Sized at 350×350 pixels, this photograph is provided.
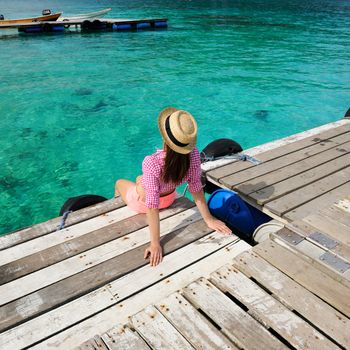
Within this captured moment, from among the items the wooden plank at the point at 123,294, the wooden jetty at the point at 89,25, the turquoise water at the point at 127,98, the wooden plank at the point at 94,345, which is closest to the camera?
the wooden plank at the point at 94,345

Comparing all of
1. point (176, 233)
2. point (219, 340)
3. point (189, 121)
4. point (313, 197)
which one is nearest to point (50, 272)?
point (176, 233)

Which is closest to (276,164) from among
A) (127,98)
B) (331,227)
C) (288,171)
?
(288,171)

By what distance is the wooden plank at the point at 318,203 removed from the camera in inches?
158

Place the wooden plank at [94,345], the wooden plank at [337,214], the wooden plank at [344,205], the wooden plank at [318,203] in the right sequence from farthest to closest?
1. the wooden plank at [318,203]
2. the wooden plank at [344,205]
3. the wooden plank at [337,214]
4. the wooden plank at [94,345]

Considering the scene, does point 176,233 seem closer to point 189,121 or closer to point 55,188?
point 189,121

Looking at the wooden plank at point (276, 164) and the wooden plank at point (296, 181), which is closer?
the wooden plank at point (296, 181)

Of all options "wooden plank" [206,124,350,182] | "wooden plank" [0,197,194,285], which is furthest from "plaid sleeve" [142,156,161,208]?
"wooden plank" [206,124,350,182]

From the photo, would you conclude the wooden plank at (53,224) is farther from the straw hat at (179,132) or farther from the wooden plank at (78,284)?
the straw hat at (179,132)

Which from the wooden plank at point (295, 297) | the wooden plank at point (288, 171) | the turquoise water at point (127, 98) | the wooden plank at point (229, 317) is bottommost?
the turquoise water at point (127, 98)

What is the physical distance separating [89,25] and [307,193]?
2855 cm

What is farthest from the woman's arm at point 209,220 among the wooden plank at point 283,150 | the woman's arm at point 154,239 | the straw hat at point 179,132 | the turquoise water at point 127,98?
the turquoise water at point 127,98

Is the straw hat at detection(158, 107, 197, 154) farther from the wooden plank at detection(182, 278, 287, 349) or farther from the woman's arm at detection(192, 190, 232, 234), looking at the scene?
the wooden plank at detection(182, 278, 287, 349)

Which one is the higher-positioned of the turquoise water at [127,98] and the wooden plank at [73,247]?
the wooden plank at [73,247]

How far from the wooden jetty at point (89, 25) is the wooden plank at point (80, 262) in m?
27.8
